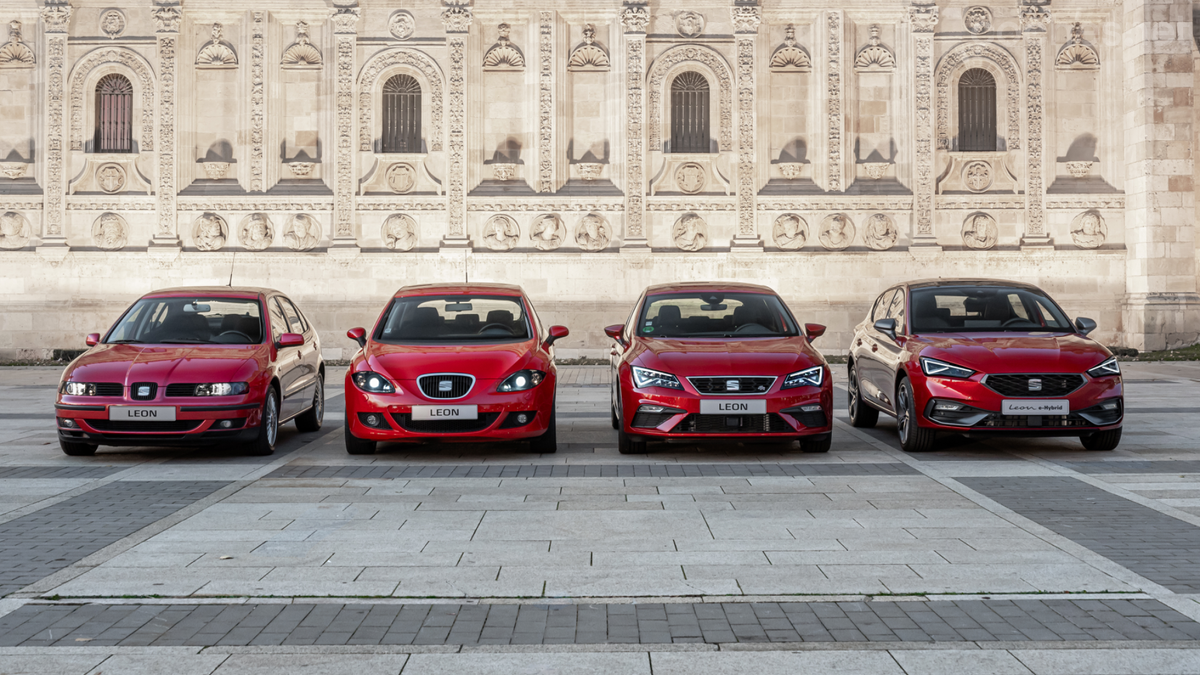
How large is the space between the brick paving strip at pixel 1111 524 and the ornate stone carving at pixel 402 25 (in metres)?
21.3

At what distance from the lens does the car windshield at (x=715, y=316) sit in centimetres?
1098

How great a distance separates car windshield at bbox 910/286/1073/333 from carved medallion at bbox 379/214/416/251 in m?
17.0

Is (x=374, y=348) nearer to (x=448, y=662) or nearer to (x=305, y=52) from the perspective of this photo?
(x=448, y=662)

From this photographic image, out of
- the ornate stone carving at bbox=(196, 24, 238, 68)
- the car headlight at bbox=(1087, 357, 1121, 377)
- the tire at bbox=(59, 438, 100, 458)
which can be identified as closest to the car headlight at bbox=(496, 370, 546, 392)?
the tire at bbox=(59, 438, 100, 458)

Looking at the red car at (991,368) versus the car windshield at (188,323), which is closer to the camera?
the red car at (991,368)

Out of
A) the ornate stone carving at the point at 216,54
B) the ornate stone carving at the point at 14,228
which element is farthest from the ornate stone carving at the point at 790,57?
the ornate stone carving at the point at 14,228

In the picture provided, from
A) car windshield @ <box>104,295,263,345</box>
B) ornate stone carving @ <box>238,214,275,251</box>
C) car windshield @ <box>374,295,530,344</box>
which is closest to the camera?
car windshield @ <box>374,295,530,344</box>

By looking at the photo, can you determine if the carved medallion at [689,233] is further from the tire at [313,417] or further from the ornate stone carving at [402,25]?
the tire at [313,417]

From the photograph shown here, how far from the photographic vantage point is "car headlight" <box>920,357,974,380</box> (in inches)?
389

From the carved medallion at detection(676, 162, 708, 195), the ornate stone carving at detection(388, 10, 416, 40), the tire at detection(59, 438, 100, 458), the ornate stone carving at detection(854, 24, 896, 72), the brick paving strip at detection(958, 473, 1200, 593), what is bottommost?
the brick paving strip at detection(958, 473, 1200, 593)

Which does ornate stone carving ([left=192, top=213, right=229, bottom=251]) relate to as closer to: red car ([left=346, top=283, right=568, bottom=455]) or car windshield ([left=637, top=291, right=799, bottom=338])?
red car ([left=346, top=283, right=568, bottom=455])

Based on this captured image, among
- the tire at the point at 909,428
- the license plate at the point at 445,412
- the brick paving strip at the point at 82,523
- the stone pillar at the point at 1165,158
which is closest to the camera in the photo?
the brick paving strip at the point at 82,523

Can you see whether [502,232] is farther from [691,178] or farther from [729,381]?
[729,381]

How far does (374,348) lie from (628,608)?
589 centimetres
